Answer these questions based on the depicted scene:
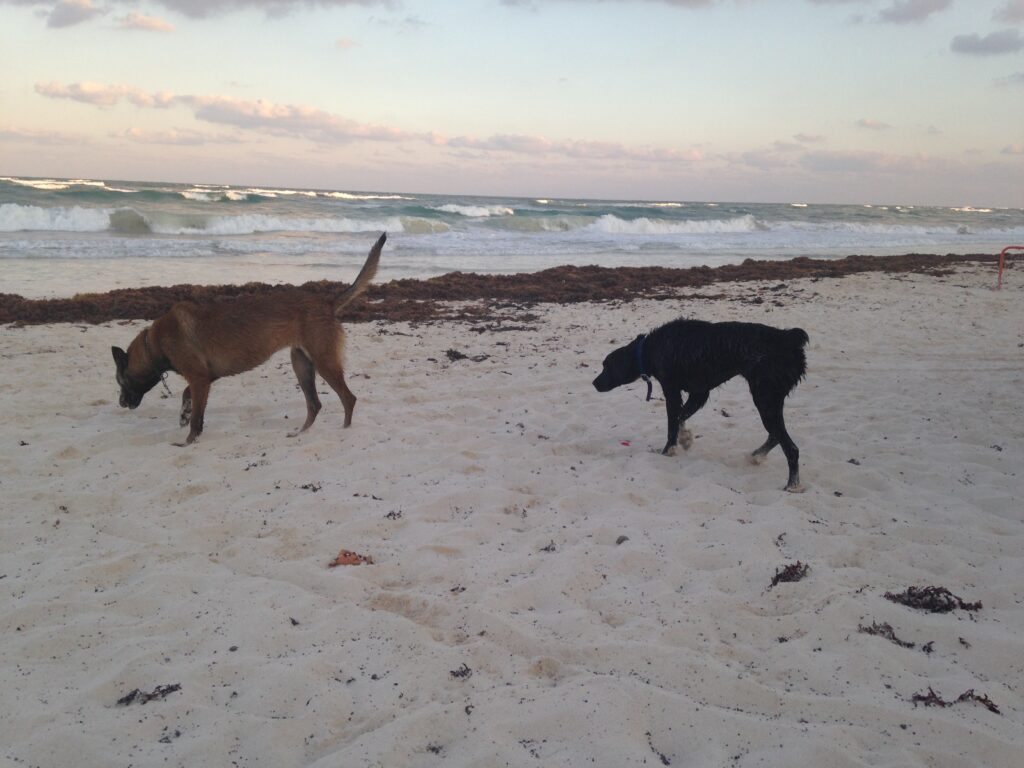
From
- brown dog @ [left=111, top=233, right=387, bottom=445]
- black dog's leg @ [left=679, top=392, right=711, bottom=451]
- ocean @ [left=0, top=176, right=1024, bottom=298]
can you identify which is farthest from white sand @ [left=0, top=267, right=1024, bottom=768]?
ocean @ [left=0, top=176, right=1024, bottom=298]

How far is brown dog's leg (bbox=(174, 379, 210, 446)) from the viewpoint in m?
6.05

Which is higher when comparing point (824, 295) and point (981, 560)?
point (824, 295)

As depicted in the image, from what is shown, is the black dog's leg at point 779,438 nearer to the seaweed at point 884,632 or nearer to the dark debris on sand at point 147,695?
the seaweed at point 884,632

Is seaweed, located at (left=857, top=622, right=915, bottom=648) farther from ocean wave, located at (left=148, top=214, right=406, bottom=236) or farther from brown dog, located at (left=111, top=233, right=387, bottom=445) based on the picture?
ocean wave, located at (left=148, top=214, right=406, bottom=236)

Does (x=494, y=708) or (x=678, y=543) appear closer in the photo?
(x=494, y=708)

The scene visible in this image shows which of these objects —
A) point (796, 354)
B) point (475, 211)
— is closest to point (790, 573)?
point (796, 354)

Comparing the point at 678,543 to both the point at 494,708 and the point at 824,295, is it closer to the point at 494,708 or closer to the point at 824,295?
the point at 494,708

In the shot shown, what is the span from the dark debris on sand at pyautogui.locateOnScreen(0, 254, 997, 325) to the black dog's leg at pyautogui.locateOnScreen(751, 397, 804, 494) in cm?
717

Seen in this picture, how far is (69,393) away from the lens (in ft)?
24.1

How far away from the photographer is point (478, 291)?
15.1m

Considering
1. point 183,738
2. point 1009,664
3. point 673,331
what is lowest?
point 183,738

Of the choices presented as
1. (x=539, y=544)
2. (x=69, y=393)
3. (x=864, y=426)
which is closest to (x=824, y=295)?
(x=864, y=426)

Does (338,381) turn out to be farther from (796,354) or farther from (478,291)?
(478,291)

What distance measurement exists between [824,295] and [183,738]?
13.5 metres
